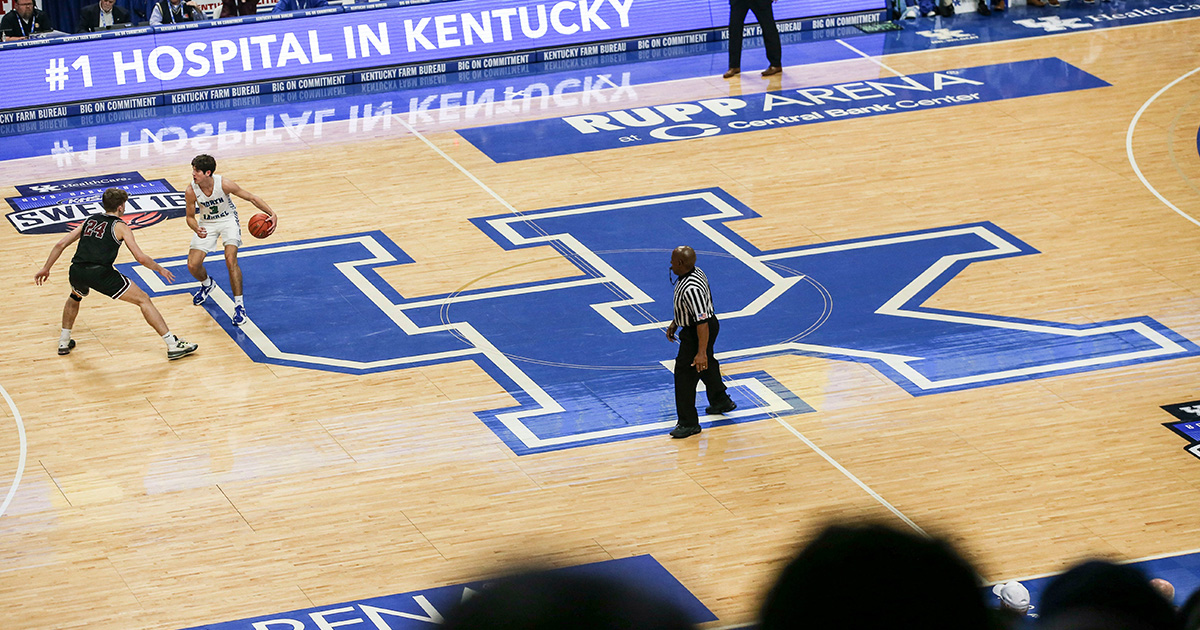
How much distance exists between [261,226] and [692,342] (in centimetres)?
588

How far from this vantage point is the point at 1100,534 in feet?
36.8

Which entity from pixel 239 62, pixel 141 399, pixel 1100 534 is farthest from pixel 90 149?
pixel 1100 534

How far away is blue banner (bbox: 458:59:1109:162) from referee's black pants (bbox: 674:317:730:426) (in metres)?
8.51

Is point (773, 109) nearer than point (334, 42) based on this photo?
Yes

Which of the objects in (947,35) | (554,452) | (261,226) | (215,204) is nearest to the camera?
(554,452)

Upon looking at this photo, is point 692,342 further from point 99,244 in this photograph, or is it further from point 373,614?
point 99,244

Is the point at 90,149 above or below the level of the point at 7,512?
above

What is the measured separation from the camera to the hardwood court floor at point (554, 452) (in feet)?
36.7

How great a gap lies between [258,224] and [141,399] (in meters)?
2.72

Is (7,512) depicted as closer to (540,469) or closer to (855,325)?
(540,469)

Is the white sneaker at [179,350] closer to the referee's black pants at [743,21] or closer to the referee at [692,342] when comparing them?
the referee at [692,342]

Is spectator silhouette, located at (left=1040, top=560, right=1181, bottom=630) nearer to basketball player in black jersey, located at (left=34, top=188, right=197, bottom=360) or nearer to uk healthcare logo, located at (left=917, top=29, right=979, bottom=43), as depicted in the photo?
basketball player in black jersey, located at (left=34, top=188, right=197, bottom=360)

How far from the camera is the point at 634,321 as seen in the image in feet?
51.7

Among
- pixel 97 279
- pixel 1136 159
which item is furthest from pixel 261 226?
pixel 1136 159
